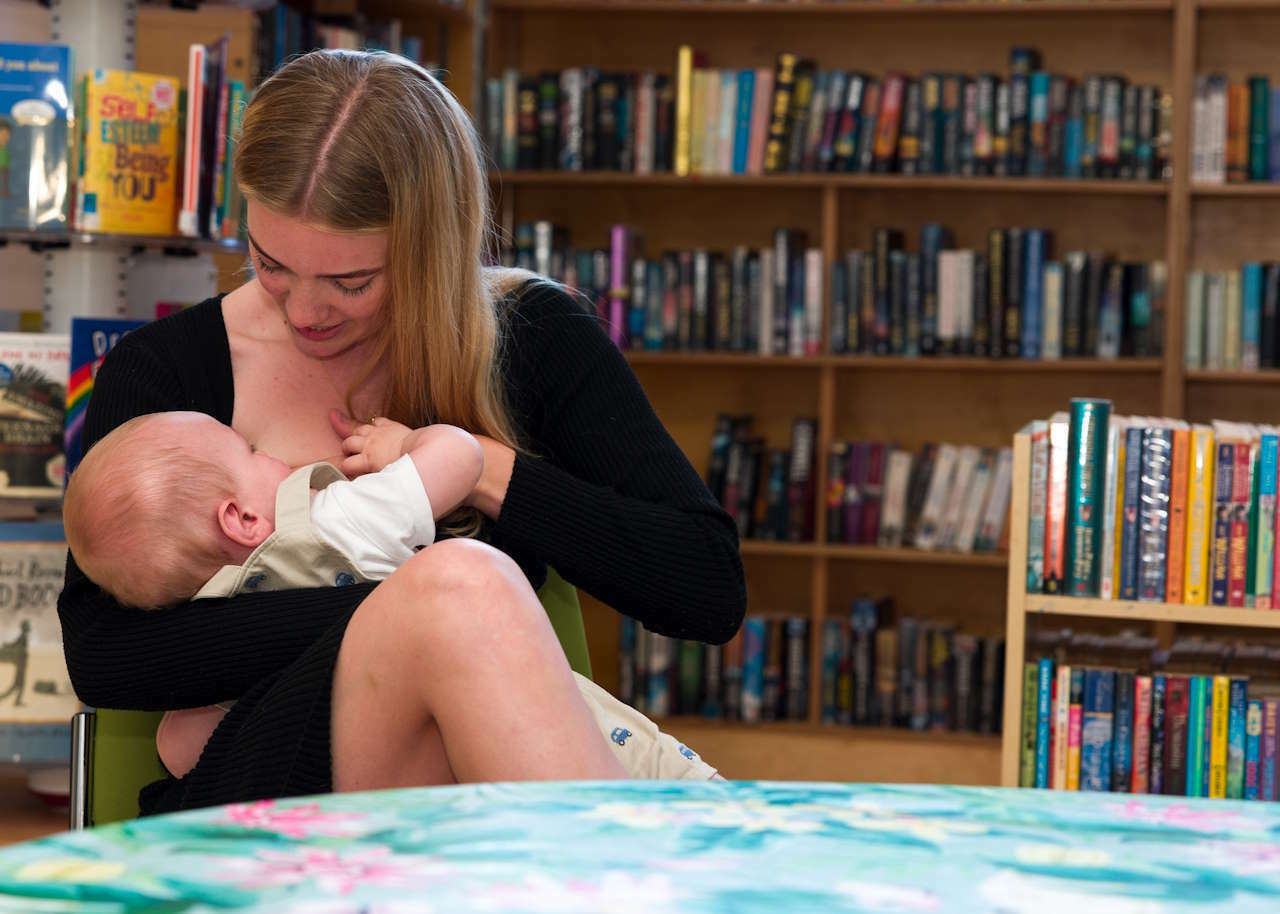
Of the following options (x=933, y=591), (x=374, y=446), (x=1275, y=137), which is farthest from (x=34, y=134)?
(x=1275, y=137)

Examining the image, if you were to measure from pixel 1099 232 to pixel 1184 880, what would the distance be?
11.1ft

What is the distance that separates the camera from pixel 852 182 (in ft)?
12.5

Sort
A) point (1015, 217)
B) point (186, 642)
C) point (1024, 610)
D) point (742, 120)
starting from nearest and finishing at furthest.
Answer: point (186, 642)
point (1024, 610)
point (742, 120)
point (1015, 217)

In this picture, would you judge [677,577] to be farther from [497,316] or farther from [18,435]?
[18,435]

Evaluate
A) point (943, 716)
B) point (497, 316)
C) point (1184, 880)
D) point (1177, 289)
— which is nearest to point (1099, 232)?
point (1177, 289)

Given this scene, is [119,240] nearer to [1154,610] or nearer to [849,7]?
A: [1154,610]

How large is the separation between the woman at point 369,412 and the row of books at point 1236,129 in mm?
2465

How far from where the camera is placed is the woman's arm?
135cm

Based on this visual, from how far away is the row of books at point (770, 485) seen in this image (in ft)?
12.7

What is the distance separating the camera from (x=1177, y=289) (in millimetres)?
3703

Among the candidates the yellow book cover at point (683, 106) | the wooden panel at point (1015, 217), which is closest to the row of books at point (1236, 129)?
the wooden panel at point (1015, 217)

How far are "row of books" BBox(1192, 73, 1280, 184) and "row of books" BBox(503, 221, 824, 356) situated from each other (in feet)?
3.11

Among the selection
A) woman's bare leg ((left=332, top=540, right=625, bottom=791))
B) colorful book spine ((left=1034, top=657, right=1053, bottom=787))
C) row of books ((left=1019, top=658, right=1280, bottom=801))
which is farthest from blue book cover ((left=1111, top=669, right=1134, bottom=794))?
woman's bare leg ((left=332, top=540, right=625, bottom=791))

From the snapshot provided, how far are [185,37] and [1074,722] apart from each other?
2.01 meters
